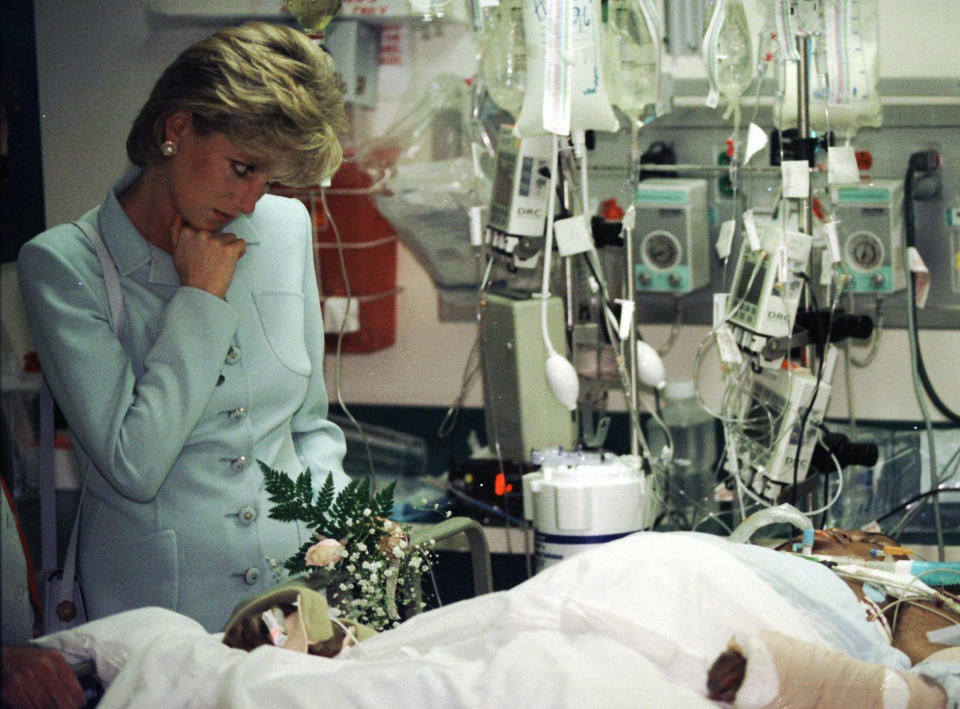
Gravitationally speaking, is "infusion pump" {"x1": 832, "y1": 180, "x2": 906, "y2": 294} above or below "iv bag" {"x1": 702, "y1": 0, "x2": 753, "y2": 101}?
below

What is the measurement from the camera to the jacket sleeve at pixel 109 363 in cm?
162

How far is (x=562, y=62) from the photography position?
210 cm

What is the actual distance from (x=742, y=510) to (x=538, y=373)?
1.88 ft

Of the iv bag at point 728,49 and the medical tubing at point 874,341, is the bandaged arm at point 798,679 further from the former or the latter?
the medical tubing at point 874,341

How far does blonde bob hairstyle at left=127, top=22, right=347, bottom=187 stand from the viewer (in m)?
1.62

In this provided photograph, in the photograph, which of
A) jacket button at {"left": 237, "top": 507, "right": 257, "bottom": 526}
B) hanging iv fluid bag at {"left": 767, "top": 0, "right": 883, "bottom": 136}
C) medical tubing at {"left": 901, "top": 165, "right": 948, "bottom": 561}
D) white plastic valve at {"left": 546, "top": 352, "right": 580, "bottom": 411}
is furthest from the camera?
medical tubing at {"left": 901, "top": 165, "right": 948, "bottom": 561}

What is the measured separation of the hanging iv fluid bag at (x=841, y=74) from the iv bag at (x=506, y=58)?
547mm

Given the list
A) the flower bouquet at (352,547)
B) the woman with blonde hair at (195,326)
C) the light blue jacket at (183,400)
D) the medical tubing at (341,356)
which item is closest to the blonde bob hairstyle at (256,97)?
the woman with blonde hair at (195,326)

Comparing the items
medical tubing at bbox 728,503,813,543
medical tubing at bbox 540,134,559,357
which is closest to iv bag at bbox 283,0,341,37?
medical tubing at bbox 540,134,559,357

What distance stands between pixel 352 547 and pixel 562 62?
3.25 feet

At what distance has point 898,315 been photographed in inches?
112

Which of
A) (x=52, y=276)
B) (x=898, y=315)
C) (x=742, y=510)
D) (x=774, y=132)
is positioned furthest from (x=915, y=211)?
(x=52, y=276)

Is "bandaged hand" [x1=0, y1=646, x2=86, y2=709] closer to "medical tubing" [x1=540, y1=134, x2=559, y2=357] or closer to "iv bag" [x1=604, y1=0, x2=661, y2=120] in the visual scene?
"medical tubing" [x1=540, y1=134, x2=559, y2=357]

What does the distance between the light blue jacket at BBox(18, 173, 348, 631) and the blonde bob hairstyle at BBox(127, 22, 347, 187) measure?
13 centimetres
